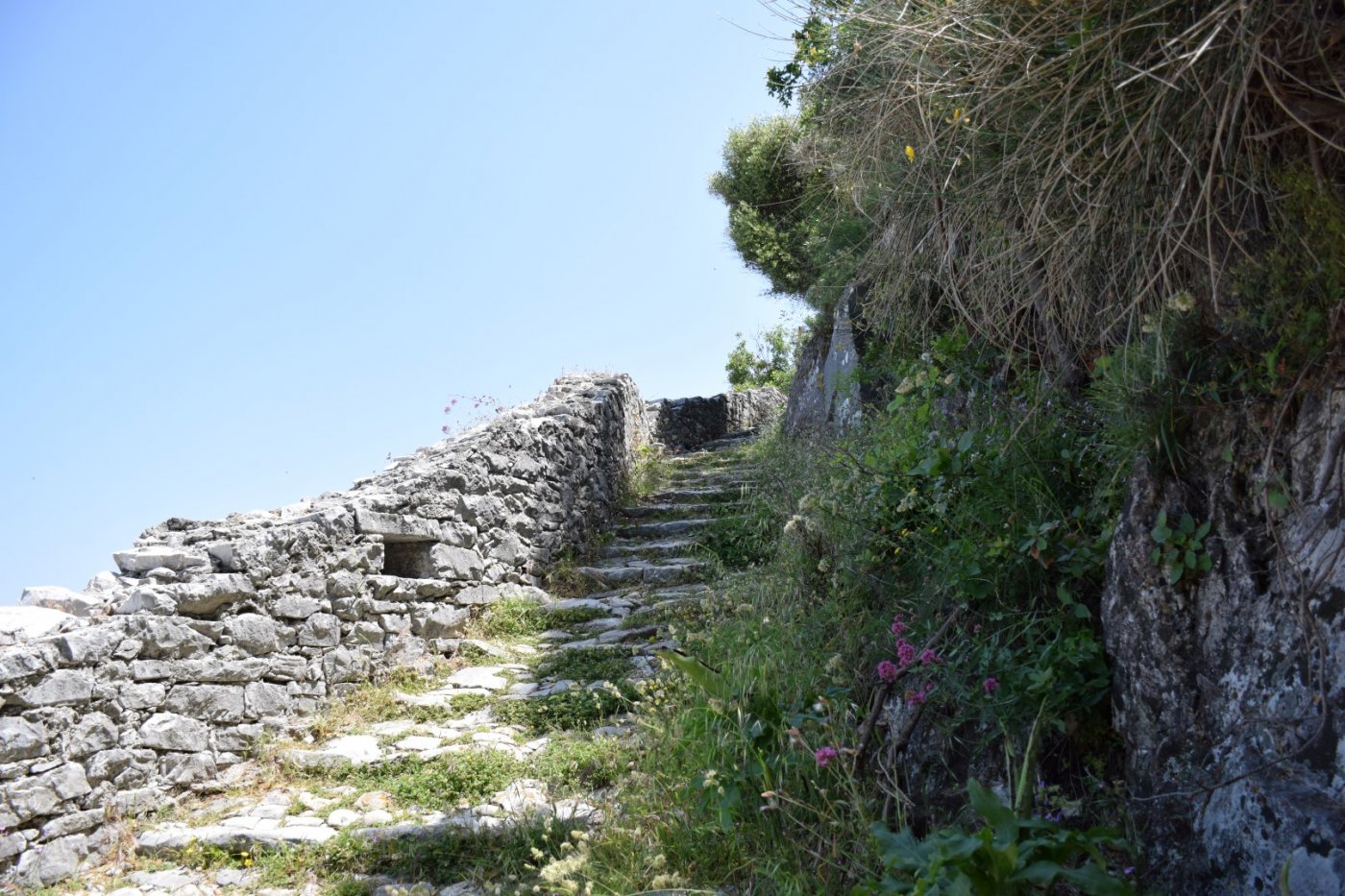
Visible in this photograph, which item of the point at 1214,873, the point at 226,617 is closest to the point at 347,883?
the point at 226,617

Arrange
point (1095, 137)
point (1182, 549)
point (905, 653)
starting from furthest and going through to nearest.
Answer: point (905, 653), point (1095, 137), point (1182, 549)

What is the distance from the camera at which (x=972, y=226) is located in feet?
11.3

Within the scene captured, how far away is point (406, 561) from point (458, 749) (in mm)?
2004

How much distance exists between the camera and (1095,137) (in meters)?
2.54

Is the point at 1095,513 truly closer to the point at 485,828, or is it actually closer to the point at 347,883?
the point at 485,828

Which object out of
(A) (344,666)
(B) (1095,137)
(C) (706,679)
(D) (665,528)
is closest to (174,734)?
(A) (344,666)

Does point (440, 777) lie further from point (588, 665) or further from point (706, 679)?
point (706, 679)

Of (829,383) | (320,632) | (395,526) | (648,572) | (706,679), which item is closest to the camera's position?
(706,679)

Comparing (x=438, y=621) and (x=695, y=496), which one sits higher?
(x=695, y=496)

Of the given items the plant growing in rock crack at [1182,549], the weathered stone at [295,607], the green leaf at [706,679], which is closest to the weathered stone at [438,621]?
the weathered stone at [295,607]

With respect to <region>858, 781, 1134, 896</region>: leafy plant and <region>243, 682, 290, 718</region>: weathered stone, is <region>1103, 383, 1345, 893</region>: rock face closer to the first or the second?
<region>858, 781, 1134, 896</region>: leafy plant

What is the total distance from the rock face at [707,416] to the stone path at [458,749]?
6400mm

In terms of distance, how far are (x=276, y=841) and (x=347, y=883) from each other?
0.58 m

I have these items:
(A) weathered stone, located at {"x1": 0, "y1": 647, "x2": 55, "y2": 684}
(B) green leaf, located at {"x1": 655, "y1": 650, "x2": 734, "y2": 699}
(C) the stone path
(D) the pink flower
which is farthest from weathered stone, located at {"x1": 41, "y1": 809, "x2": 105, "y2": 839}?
(D) the pink flower
